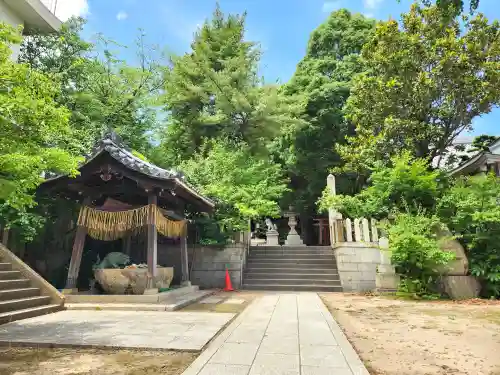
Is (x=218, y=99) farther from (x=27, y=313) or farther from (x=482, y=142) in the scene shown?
(x=482, y=142)

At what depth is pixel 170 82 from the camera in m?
19.4

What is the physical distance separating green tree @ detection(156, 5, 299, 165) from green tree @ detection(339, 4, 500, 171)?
17.4ft

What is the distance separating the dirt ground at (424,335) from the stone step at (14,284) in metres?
7.05

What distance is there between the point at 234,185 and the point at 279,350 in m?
10.6

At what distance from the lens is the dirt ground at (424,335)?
3.96m

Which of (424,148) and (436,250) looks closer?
(436,250)

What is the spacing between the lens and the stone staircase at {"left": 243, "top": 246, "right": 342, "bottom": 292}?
13.0 m

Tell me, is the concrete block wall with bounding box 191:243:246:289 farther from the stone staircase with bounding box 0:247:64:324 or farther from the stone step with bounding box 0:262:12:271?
the stone step with bounding box 0:262:12:271

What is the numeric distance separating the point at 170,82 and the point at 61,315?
50.4 feet

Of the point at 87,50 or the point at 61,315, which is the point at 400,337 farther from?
the point at 87,50

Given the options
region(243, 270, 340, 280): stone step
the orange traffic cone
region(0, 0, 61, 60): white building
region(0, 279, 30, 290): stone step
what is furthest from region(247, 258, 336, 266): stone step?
region(0, 0, 61, 60): white building

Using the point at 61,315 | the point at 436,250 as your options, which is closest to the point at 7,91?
the point at 61,315

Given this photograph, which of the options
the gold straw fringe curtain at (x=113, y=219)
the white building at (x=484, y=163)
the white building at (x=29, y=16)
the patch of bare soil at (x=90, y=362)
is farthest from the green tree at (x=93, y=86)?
the white building at (x=484, y=163)

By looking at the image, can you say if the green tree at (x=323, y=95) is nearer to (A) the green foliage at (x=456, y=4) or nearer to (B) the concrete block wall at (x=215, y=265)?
(B) the concrete block wall at (x=215, y=265)
